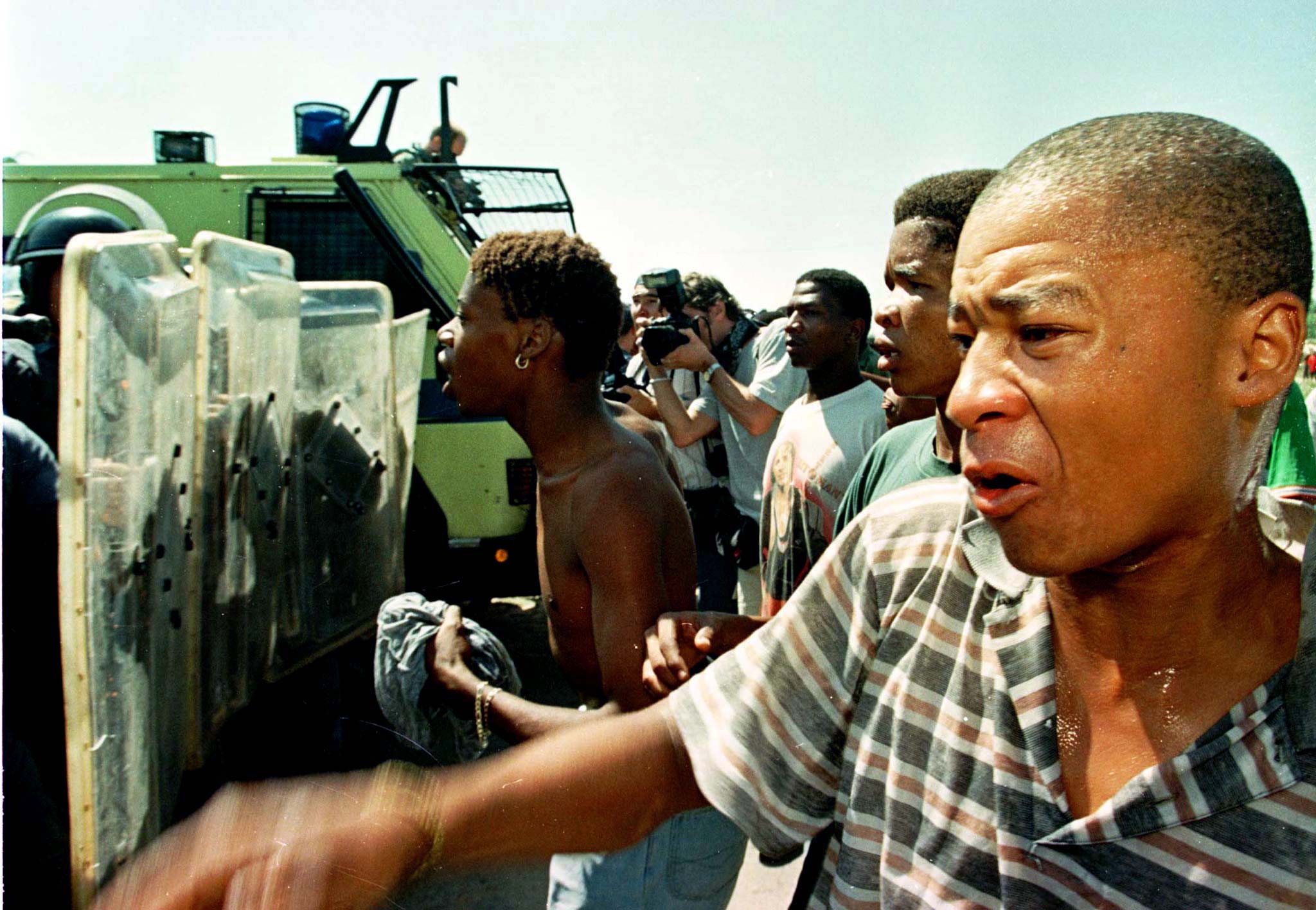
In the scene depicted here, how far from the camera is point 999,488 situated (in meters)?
0.94

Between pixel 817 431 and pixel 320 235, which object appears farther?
pixel 320 235

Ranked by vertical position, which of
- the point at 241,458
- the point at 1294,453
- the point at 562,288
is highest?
the point at 562,288

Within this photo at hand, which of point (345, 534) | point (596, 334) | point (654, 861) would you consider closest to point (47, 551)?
point (345, 534)

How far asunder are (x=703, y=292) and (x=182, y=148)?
2.87 metres

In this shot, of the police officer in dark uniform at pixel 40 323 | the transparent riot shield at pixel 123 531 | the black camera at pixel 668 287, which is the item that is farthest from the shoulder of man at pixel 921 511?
the black camera at pixel 668 287

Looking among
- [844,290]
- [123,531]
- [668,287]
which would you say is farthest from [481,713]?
[668,287]

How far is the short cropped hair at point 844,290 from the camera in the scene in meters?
3.46

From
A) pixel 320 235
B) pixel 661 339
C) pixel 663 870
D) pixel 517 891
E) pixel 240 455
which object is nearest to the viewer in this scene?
pixel 663 870

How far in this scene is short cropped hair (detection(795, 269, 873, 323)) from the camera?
136 inches

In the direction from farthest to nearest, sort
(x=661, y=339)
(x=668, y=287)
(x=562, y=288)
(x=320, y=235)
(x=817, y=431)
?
(x=320, y=235) → (x=668, y=287) → (x=661, y=339) → (x=817, y=431) → (x=562, y=288)

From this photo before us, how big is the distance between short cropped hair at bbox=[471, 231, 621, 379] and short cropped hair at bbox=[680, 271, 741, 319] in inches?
98.7

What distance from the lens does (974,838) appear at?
933 millimetres

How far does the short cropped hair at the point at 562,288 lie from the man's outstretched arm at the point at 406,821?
4.52 feet

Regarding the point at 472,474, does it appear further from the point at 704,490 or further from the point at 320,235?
the point at 320,235
